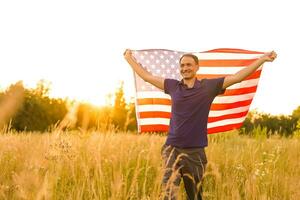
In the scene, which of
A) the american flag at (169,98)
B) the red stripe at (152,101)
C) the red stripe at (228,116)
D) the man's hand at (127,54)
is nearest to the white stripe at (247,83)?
the american flag at (169,98)

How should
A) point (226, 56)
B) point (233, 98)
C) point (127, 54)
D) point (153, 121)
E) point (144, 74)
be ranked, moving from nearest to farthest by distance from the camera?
point (144, 74) → point (127, 54) → point (153, 121) → point (233, 98) → point (226, 56)

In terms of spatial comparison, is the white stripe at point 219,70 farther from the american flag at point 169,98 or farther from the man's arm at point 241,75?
the man's arm at point 241,75

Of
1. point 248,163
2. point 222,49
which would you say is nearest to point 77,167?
point 248,163

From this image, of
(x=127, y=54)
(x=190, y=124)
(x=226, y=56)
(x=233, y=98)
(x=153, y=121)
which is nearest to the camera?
(x=190, y=124)

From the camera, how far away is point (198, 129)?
4.24m

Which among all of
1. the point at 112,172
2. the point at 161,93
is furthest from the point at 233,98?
the point at 112,172

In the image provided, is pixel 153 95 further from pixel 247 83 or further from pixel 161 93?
pixel 247 83

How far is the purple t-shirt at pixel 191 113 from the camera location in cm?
418

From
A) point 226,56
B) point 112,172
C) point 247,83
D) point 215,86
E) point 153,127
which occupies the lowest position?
point 112,172

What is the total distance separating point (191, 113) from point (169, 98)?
2611mm

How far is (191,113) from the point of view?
166 inches

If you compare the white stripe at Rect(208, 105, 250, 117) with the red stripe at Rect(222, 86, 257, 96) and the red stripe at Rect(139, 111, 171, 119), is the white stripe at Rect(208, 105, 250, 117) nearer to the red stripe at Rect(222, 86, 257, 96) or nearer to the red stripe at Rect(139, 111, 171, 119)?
the red stripe at Rect(222, 86, 257, 96)

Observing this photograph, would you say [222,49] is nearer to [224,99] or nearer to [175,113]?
[224,99]

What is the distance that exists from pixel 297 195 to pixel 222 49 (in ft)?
11.2
